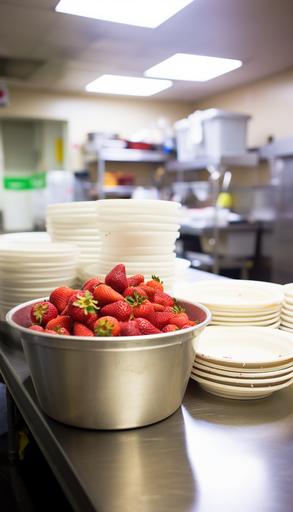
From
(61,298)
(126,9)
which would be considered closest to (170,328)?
(61,298)

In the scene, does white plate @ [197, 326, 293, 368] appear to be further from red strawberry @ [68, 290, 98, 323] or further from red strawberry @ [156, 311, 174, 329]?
red strawberry @ [68, 290, 98, 323]

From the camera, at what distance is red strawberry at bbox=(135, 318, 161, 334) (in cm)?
79

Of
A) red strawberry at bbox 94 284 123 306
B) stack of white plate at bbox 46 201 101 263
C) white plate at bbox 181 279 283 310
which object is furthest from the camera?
stack of white plate at bbox 46 201 101 263

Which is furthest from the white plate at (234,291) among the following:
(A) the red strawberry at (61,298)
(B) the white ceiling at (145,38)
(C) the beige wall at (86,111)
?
(C) the beige wall at (86,111)

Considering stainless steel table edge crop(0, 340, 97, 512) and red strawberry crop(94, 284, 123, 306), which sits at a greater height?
red strawberry crop(94, 284, 123, 306)

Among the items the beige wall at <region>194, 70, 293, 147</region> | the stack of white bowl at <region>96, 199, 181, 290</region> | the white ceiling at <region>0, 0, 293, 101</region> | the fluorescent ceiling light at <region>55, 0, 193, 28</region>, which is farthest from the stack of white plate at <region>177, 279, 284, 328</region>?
the beige wall at <region>194, 70, 293, 147</region>

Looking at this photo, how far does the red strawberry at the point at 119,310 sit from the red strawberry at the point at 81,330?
0.16 feet

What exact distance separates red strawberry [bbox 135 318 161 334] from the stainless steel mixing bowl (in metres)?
0.05

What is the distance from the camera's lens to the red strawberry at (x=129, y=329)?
29.8 inches

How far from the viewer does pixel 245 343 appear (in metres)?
1.09

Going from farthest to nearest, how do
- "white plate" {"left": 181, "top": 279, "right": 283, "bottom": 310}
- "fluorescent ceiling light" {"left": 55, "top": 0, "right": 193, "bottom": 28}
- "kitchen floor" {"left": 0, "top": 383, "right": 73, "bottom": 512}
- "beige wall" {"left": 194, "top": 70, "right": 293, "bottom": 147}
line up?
"beige wall" {"left": 194, "top": 70, "right": 293, "bottom": 147}
"fluorescent ceiling light" {"left": 55, "top": 0, "right": 193, "bottom": 28}
"white plate" {"left": 181, "top": 279, "right": 283, "bottom": 310}
"kitchen floor" {"left": 0, "top": 383, "right": 73, "bottom": 512}

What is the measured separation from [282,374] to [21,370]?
59 centimetres

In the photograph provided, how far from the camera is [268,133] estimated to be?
535 cm

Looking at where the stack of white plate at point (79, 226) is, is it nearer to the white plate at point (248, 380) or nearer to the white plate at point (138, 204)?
the white plate at point (138, 204)
